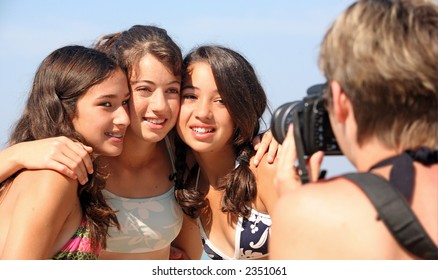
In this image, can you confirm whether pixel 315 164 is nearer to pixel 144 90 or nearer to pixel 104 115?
pixel 104 115

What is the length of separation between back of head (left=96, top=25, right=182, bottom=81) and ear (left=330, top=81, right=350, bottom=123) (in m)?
2.72

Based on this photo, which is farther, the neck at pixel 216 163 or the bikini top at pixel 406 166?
the neck at pixel 216 163

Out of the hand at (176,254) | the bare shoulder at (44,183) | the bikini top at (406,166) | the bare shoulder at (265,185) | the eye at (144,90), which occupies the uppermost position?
the bikini top at (406,166)

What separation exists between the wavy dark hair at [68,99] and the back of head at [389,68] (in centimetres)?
251

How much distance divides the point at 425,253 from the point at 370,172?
0.28m

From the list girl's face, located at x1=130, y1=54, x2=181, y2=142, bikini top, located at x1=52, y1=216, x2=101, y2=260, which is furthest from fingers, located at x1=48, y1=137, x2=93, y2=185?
girl's face, located at x1=130, y1=54, x2=181, y2=142

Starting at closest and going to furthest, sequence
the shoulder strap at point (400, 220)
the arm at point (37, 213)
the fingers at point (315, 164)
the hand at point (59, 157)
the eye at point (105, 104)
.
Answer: the shoulder strap at point (400, 220)
the fingers at point (315, 164)
the arm at point (37, 213)
the hand at point (59, 157)
the eye at point (105, 104)

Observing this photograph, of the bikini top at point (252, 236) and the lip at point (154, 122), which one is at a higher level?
the lip at point (154, 122)

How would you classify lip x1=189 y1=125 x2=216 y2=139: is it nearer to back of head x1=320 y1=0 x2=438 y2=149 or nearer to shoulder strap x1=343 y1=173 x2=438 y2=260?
back of head x1=320 y1=0 x2=438 y2=149

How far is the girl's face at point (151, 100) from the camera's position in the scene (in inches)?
181

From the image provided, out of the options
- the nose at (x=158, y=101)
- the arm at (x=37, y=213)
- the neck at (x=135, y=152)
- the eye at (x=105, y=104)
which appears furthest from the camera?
the neck at (x=135, y=152)

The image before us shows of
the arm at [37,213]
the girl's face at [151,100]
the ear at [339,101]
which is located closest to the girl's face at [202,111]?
the girl's face at [151,100]

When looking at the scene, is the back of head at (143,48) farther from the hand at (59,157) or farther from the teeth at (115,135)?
the hand at (59,157)

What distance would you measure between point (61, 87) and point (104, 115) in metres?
0.33
